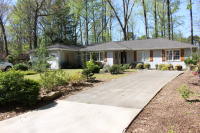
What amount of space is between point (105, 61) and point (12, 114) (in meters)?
17.6

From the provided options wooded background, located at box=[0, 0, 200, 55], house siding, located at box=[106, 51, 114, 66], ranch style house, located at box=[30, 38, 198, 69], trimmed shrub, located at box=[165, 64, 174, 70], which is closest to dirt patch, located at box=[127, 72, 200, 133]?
trimmed shrub, located at box=[165, 64, 174, 70]

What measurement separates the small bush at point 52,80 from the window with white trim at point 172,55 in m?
14.6

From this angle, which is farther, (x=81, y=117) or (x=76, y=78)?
(x=76, y=78)

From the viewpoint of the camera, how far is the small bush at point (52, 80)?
28.7ft

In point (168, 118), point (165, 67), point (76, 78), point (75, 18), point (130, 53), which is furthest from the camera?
point (75, 18)

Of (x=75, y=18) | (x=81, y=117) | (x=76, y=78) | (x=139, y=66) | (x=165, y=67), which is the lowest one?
(x=81, y=117)

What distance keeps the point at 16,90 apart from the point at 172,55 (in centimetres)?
1830

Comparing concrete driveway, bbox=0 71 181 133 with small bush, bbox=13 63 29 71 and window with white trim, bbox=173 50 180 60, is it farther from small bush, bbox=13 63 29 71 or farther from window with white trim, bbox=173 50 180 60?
small bush, bbox=13 63 29 71

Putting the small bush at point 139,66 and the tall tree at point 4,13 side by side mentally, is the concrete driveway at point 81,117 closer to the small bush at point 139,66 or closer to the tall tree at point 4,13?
the small bush at point 139,66

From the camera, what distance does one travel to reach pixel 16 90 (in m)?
6.36

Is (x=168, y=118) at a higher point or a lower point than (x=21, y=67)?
lower

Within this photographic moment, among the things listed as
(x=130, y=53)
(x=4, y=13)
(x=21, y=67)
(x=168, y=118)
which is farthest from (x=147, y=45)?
(x=4, y=13)

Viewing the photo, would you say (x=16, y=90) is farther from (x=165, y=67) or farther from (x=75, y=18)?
(x=75, y=18)

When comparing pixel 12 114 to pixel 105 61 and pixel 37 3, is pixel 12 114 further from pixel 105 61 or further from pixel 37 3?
pixel 37 3
